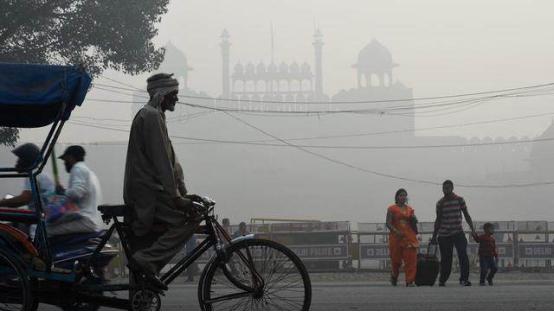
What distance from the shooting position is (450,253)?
41.0 feet

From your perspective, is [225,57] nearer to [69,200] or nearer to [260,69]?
[260,69]

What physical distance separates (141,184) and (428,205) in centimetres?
6064

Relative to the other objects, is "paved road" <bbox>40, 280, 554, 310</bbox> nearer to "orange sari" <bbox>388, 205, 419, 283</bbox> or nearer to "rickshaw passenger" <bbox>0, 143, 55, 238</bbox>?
"rickshaw passenger" <bbox>0, 143, 55, 238</bbox>

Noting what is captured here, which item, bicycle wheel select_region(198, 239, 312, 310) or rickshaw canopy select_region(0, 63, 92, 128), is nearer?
bicycle wheel select_region(198, 239, 312, 310)

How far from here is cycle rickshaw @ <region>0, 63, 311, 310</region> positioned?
5172 mm

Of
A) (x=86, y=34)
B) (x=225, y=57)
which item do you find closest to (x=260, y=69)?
(x=225, y=57)

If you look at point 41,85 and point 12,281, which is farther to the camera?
point 41,85

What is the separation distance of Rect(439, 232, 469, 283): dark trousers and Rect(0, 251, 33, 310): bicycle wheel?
7.88m

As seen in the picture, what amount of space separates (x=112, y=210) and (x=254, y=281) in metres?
0.85

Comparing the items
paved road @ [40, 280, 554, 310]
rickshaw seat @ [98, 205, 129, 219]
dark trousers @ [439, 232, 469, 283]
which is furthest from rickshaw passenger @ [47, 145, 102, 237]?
dark trousers @ [439, 232, 469, 283]

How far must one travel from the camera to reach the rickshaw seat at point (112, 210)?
5.20 m

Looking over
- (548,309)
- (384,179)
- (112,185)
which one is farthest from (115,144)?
(548,309)

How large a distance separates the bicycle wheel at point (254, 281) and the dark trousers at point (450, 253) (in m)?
7.38

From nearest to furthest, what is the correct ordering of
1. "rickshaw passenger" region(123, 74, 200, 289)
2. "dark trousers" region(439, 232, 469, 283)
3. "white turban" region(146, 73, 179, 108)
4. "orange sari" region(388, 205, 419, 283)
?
1. "rickshaw passenger" region(123, 74, 200, 289)
2. "white turban" region(146, 73, 179, 108)
3. "orange sari" region(388, 205, 419, 283)
4. "dark trousers" region(439, 232, 469, 283)
